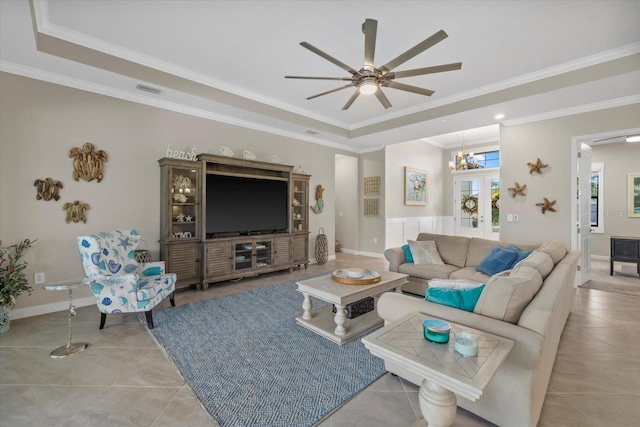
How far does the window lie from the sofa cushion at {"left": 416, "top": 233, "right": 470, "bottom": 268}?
4799mm

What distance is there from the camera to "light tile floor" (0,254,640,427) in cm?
170

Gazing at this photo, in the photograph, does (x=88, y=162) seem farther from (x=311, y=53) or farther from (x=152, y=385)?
(x=311, y=53)

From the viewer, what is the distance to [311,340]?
2666mm

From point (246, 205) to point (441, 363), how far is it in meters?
4.15

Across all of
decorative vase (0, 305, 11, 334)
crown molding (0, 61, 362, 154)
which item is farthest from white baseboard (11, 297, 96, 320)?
crown molding (0, 61, 362, 154)

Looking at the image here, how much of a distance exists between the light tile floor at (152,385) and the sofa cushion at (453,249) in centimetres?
137

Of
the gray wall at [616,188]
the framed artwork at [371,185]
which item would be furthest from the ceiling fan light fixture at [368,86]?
the gray wall at [616,188]

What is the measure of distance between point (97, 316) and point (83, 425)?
197cm

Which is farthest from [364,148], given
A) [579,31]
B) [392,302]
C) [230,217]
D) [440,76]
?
[392,302]

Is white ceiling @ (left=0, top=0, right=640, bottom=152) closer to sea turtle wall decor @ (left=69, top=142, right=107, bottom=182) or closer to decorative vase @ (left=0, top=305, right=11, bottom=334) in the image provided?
sea turtle wall decor @ (left=69, top=142, right=107, bottom=182)

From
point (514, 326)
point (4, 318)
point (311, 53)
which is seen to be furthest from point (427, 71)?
point (4, 318)

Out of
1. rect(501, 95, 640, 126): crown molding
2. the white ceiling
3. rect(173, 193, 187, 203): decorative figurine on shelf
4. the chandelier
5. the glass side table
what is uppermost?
the white ceiling

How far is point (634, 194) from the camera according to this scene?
612 cm

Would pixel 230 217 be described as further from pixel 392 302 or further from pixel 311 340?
pixel 392 302
